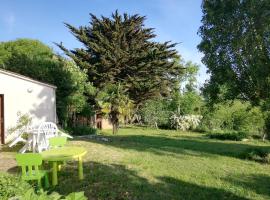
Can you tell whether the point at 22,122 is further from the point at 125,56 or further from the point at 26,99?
the point at 125,56

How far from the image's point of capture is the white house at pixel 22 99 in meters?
17.4

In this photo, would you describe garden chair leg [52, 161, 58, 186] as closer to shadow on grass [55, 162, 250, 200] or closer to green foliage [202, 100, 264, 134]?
shadow on grass [55, 162, 250, 200]

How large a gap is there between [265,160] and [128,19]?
86.3 ft

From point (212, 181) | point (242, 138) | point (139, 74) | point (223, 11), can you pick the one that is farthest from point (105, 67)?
point (212, 181)

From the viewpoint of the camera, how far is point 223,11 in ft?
46.3

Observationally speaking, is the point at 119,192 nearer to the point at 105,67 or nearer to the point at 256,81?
the point at 256,81

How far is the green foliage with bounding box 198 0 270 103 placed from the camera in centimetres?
1345

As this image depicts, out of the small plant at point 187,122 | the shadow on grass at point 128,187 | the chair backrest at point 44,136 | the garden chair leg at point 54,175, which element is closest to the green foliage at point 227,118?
the small plant at point 187,122

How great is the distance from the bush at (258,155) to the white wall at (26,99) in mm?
10543

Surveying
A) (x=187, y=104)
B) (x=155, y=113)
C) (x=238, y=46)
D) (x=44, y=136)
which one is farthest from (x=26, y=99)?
(x=187, y=104)

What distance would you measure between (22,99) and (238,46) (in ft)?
34.5

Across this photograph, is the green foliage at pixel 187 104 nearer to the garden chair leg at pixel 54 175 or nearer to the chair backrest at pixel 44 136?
the chair backrest at pixel 44 136

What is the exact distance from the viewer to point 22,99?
18.4m

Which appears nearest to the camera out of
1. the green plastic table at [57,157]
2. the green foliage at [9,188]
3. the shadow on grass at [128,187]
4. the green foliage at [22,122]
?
the green foliage at [9,188]
